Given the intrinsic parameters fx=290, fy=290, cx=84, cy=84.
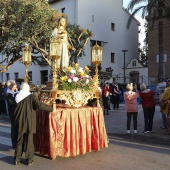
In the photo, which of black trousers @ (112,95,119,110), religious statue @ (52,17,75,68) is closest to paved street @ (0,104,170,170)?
religious statue @ (52,17,75,68)

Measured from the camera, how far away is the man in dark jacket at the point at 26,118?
5926mm

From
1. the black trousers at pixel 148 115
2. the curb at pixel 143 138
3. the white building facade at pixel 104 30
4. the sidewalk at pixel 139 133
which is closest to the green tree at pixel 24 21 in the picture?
the sidewalk at pixel 139 133

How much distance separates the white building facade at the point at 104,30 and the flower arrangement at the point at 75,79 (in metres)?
23.0

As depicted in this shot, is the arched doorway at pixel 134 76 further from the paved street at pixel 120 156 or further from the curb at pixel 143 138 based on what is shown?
the curb at pixel 143 138

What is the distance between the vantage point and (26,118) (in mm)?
5934

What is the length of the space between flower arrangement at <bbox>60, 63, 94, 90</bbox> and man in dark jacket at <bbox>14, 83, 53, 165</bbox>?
1038 millimetres

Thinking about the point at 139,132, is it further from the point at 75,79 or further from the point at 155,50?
the point at 155,50

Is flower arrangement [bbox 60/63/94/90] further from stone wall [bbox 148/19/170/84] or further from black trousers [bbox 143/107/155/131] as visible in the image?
stone wall [bbox 148/19/170/84]

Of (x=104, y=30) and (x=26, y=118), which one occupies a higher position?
(x=104, y=30)

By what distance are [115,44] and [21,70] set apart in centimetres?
1193

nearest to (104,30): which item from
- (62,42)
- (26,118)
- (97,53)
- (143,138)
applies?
(143,138)

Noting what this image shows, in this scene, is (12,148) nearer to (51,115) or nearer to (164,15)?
(51,115)

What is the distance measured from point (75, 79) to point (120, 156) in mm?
2082

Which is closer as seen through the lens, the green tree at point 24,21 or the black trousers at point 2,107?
the black trousers at point 2,107
